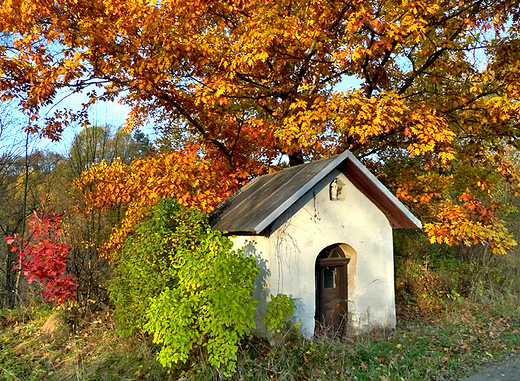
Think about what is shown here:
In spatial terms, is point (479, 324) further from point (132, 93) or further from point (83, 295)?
point (132, 93)

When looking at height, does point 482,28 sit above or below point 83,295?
above

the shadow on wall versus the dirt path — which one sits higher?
the shadow on wall

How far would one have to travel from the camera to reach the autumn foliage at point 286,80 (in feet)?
26.9

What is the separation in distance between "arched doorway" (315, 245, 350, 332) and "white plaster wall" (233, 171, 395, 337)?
6.6 inches

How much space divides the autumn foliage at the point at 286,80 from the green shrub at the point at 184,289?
8.75 ft

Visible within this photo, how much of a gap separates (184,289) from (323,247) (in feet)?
9.78

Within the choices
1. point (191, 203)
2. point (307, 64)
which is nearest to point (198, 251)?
point (191, 203)

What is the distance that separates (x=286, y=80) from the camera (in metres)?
11.3

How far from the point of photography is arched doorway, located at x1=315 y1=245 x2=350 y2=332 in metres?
8.12

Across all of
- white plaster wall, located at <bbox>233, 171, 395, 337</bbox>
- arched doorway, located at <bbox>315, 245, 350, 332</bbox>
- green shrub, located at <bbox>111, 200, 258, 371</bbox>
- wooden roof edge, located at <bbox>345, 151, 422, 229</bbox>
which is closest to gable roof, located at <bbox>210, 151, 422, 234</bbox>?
wooden roof edge, located at <bbox>345, 151, 422, 229</bbox>

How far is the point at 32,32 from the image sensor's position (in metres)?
7.92

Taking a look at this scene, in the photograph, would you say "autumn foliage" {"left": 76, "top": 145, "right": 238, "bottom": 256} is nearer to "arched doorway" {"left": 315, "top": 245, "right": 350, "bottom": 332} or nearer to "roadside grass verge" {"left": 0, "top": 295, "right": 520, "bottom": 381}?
"roadside grass verge" {"left": 0, "top": 295, "right": 520, "bottom": 381}

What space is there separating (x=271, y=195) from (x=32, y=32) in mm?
5828

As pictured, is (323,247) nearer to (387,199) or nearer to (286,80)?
(387,199)
